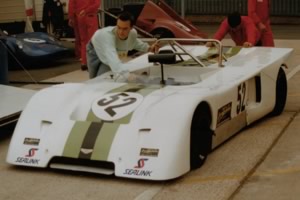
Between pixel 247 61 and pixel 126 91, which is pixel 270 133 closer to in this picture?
pixel 247 61

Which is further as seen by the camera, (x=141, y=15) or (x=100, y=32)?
(x=141, y=15)

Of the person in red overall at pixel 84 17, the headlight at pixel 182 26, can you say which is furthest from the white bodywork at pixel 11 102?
the headlight at pixel 182 26

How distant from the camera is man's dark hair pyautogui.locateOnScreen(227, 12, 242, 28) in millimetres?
9555

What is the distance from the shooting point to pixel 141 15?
15383mm

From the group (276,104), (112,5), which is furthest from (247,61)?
(112,5)

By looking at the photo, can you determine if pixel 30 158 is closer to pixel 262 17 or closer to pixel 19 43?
pixel 262 17

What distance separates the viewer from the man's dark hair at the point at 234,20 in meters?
9.55

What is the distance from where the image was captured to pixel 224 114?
6.81 meters

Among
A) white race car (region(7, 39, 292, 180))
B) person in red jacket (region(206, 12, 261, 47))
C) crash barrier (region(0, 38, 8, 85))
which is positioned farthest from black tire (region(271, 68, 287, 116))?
crash barrier (region(0, 38, 8, 85))

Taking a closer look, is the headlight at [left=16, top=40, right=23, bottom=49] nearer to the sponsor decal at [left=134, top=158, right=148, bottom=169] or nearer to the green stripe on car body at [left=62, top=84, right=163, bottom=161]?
the green stripe on car body at [left=62, top=84, right=163, bottom=161]

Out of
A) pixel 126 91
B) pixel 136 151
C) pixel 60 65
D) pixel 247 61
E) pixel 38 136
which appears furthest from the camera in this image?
pixel 60 65

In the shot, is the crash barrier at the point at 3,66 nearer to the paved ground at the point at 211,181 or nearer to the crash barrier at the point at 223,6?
the paved ground at the point at 211,181

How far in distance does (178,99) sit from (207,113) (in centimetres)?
37

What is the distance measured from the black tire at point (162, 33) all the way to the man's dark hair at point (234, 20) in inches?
210
